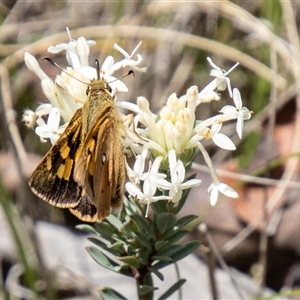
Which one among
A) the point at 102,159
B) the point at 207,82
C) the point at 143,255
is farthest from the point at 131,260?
the point at 207,82

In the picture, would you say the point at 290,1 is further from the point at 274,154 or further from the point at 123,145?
the point at 123,145

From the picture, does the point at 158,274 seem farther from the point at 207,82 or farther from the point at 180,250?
the point at 207,82

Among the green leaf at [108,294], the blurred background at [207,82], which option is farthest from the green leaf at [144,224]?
the blurred background at [207,82]

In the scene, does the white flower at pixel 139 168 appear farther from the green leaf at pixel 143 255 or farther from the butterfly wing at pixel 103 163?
the green leaf at pixel 143 255

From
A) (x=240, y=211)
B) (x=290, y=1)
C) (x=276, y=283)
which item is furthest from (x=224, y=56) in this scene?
(x=276, y=283)

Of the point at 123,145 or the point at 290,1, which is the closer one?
the point at 123,145

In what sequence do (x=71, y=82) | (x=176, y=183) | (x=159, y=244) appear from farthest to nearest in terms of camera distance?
(x=71, y=82) < (x=159, y=244) < (x=176, y=183)
